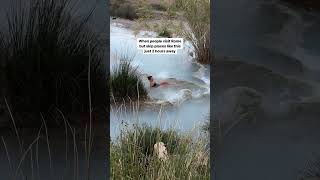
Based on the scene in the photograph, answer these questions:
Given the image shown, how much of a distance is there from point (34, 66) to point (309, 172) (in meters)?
2.89

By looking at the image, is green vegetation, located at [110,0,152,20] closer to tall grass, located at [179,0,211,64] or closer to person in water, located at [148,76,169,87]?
tall grass, located at [179,0,211,64]

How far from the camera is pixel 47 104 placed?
6480mm

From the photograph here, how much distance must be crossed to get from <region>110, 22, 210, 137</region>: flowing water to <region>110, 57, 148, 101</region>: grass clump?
60mm

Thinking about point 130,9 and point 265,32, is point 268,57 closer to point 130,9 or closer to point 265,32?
point 265,32

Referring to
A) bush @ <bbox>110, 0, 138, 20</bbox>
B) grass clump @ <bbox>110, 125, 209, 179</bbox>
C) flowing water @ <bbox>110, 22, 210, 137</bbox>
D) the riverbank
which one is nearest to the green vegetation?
bush @ <bbox>110, 0, 138, 20</bbox>

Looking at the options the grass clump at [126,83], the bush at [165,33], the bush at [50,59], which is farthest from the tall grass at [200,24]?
the bush at [50,59]

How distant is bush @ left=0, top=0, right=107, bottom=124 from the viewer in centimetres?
645

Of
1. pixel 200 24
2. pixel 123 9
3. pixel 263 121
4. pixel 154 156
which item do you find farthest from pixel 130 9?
pixel 263 121

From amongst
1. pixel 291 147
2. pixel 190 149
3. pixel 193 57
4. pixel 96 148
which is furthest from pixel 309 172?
pixel 96 148

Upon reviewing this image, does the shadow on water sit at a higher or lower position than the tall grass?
lower

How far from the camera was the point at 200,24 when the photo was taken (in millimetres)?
6574

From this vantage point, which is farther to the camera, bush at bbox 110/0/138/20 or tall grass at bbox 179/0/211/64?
tall grass at bbox 179/0/211/64

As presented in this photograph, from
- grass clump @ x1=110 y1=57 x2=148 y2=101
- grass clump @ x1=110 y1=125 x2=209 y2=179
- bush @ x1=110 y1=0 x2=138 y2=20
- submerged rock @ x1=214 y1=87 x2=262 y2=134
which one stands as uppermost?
bush @ x1=110 y1=0 x2=138 y2=20

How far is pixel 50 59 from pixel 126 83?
0.76m
